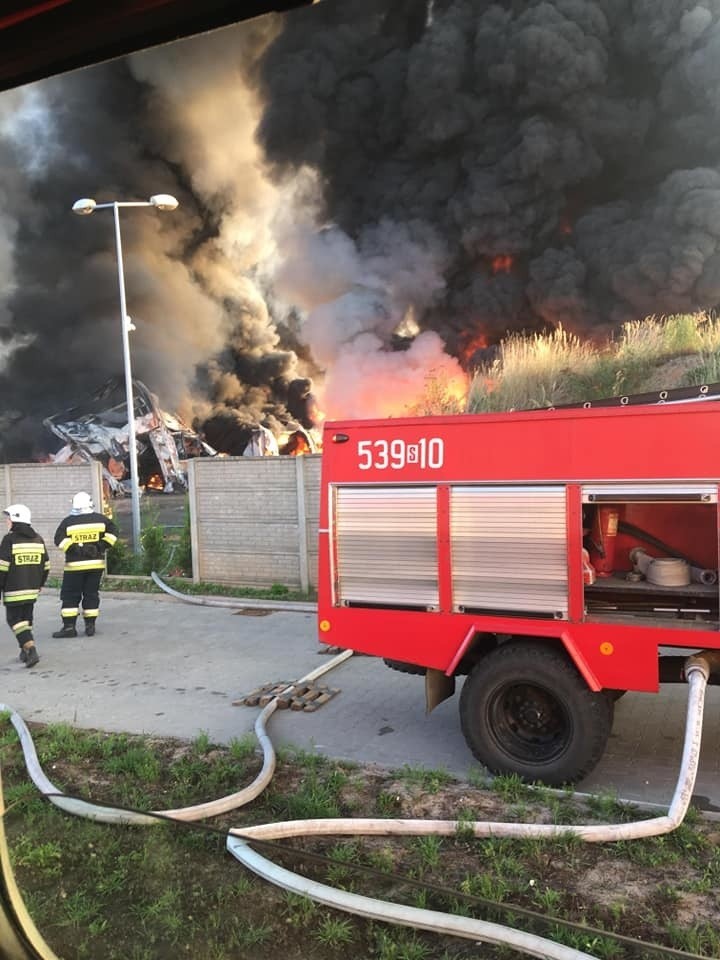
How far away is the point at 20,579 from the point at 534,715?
5.67 m

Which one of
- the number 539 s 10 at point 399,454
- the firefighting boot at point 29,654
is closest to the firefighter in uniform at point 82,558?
the firefighting boot at point 29,654

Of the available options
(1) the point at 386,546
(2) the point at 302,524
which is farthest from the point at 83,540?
(1) the point at 386,546

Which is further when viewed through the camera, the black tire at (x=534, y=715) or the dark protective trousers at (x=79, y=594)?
the dark protective trousers at (x=79, y=594)

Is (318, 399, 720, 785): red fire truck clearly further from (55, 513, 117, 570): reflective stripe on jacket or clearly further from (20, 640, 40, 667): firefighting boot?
(55, 513, 117, 570): reflective stripe on jacket

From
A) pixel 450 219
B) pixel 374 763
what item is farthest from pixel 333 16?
pixel 374 763

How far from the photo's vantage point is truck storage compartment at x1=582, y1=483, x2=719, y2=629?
4031 millimetres

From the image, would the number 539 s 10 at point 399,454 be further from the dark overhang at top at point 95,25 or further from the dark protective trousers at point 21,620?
the dark protective trousers at point 21,620

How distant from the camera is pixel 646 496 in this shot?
403cm

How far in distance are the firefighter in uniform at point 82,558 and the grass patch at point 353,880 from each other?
4.91 metres

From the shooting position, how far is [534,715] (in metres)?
4.38

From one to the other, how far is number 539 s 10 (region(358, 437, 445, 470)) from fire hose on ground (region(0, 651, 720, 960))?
1.89 m

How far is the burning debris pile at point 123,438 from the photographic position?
21.5 metres

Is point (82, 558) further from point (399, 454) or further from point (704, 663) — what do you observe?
point (704, 663)

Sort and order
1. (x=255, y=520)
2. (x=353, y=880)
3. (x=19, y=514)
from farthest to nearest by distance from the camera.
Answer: (x=255, y=520) → (x=19, y=514) → (x=353, y=880)
